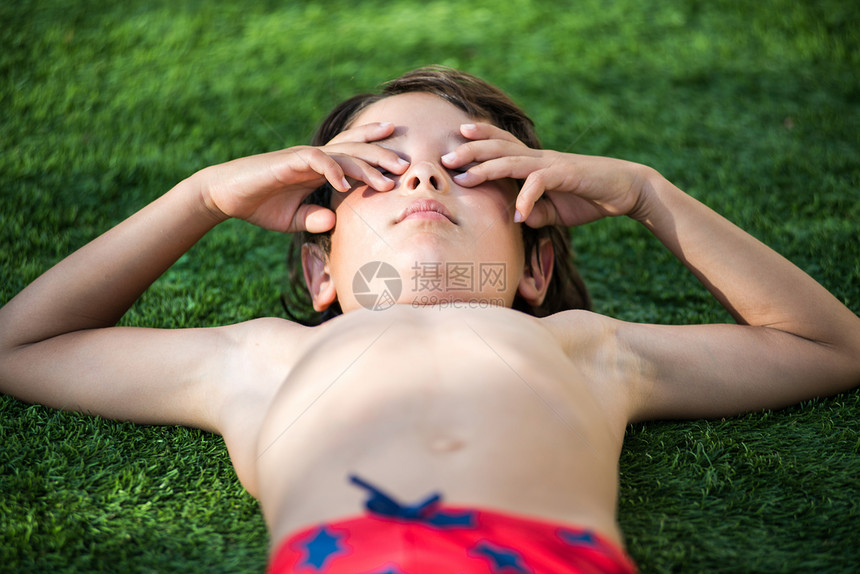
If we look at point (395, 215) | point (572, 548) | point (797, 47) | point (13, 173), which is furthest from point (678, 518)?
point (797, 47)

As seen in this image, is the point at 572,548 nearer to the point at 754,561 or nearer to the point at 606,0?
the point at 754,561

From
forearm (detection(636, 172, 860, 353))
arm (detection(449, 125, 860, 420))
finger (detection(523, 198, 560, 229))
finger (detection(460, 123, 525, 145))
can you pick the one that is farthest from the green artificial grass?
finger (detection(460, 123, 525, 145))

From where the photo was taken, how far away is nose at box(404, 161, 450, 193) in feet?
5.81

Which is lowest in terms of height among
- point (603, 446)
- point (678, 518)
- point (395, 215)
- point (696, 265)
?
point (678, 518)

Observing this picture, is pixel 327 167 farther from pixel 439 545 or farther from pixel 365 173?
pixel 439 545

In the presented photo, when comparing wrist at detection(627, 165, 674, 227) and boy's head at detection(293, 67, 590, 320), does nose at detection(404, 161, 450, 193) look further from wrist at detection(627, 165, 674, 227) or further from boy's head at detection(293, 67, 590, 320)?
wrist at detection(627, 165, 674, 227)

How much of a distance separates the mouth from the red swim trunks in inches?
25.6

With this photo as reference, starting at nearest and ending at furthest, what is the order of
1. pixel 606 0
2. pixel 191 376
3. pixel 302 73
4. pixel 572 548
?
pixel 572 548 < pixel 191 376 < pixel 302 73 < pixel 606 0

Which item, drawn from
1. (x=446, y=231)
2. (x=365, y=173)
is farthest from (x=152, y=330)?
(x=446, y=231)

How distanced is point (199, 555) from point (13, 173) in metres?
1.82

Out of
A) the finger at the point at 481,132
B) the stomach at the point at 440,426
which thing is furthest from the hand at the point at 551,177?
the stomach at the point at 440,426

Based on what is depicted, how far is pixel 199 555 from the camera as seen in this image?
150cm

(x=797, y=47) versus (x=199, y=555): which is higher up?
→ (x=797, y=47)

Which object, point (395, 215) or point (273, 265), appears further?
point (273, 265)
